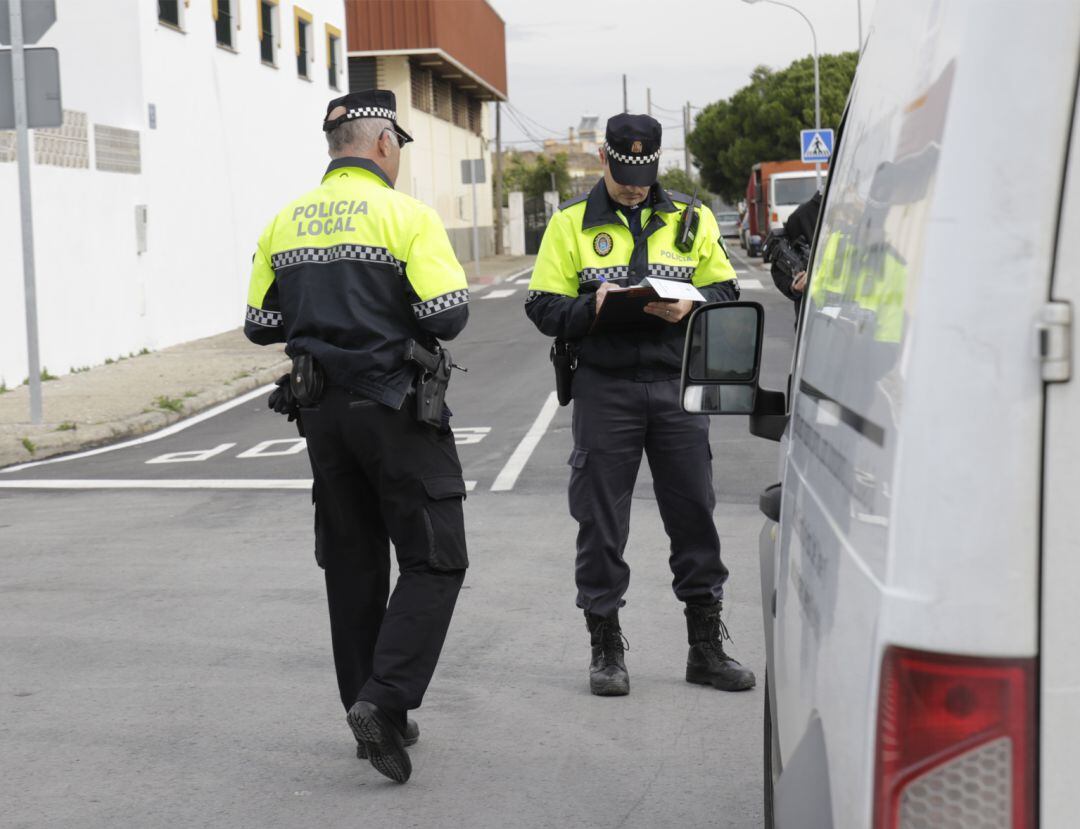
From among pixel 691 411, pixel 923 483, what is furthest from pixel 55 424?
pixel 923 483

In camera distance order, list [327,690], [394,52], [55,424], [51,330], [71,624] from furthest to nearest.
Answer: [394,52] → [51,330] → [55,424] → [71,624] → [327,690]

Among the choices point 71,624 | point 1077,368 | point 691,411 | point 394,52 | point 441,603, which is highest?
point 394,52

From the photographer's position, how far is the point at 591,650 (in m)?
5.58

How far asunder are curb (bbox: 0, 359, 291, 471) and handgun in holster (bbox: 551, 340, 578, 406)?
701 cm

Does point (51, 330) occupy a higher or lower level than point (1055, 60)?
lower

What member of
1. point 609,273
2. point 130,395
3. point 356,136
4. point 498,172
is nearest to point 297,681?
point 609,273

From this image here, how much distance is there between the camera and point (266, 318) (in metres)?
4.57

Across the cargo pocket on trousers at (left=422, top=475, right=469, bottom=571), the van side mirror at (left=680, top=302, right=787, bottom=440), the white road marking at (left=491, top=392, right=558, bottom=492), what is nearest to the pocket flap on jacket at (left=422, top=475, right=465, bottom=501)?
the cargo pocket on trousers at (left=422, top=475, right=469, bottom=571)

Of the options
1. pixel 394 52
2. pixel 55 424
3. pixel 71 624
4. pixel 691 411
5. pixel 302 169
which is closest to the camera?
pixel 691 411

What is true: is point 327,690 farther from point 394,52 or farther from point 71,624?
point 394,52

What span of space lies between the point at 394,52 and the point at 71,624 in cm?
3773

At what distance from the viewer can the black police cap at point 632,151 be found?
201 inches

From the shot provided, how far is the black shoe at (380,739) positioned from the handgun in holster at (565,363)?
139 cm

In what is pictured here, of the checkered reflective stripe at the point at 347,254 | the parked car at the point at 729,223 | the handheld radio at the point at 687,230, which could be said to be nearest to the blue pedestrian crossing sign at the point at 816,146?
the handheld radio at the point at 687,230
